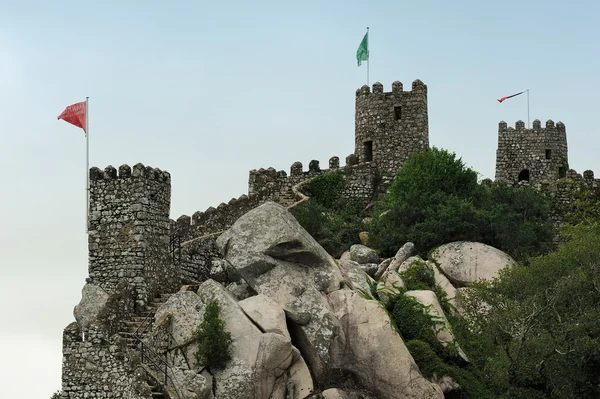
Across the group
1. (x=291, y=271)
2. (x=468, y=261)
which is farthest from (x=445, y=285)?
(x=291, y=271)

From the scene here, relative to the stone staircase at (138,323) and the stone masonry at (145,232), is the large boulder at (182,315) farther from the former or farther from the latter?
the stone masonry at (145,232)

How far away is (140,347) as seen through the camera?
118ft

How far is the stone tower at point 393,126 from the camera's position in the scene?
5838 centimetres

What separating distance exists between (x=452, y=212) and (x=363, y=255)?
155 inches

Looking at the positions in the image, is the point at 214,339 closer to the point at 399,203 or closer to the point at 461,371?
the point at 461,371

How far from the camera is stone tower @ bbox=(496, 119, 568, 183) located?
64.9 metres

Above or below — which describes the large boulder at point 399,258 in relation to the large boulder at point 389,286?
above

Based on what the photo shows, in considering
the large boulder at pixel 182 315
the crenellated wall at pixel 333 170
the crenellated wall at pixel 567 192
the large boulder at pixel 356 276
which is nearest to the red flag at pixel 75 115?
the large boulder at pixel 182 315

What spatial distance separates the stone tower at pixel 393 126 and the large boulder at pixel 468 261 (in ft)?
42.9

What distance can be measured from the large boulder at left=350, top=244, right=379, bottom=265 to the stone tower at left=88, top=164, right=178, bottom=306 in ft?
28.8

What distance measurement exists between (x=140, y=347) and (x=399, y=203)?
16126 millimetres

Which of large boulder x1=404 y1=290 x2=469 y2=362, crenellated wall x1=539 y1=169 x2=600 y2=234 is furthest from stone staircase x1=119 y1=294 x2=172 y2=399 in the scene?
crenellated wall x1=539 y1=169 x2=600 y2=234

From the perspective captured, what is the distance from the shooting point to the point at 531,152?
65.2m

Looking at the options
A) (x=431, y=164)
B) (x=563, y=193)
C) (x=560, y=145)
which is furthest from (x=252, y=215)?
(x=560, y=145)
